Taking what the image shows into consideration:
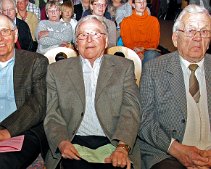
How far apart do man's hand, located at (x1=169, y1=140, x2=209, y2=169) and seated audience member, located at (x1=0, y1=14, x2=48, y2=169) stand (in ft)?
2.66

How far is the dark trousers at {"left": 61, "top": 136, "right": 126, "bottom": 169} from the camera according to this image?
79.9 inches

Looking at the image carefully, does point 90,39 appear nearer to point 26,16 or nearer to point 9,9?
point 9,9

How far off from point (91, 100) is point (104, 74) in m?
0.18

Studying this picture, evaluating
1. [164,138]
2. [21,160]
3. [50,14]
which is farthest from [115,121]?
[50,14]

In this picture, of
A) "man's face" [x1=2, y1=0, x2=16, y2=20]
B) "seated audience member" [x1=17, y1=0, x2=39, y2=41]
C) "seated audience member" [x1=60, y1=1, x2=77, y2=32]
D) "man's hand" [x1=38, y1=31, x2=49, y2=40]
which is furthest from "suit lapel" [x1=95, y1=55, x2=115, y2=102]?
"seated audience member" [x1=17, y1=0, x2=39, y2=41]

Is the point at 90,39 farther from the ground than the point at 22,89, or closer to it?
farther from the ground

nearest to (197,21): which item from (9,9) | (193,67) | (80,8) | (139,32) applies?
(193,67)

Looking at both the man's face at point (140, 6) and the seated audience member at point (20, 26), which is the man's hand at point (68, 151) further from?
the man's face at point (140, 6)

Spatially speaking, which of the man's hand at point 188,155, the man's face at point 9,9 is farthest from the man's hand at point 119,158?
the man's face at point 9,9

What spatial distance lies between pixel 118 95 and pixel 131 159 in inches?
15.7

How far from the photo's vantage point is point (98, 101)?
2.26 metres

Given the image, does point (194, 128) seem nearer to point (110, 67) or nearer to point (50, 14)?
point (110, 67)

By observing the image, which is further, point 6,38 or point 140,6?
point 140,6

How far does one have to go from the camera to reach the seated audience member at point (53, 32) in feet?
15.0
